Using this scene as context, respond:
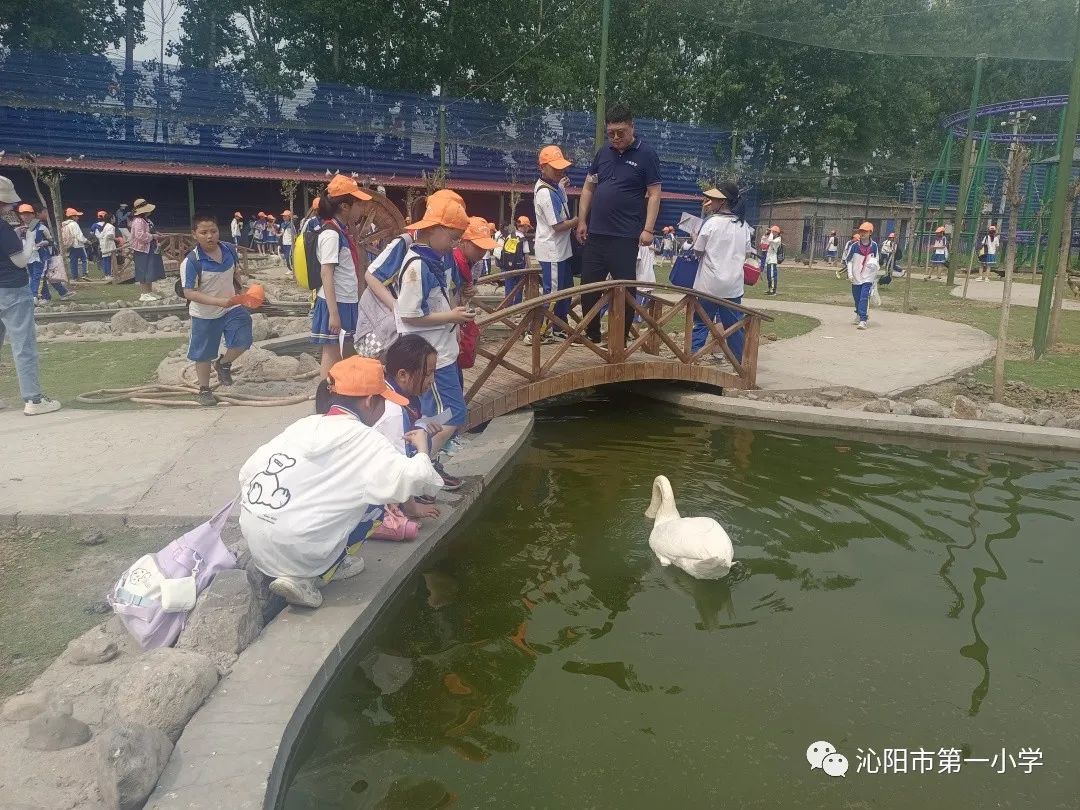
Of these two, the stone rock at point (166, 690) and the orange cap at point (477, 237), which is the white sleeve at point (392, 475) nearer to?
the stone rock at point (166, 690)

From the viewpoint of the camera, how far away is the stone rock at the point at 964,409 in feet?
23.1

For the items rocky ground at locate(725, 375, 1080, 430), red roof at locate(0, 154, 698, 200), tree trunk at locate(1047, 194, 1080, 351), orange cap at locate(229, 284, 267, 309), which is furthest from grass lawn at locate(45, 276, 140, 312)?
tree trunk at locate(1047, 194, 1080, 351)

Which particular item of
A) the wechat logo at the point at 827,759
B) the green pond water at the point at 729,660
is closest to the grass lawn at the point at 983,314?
the green pond water at the point at 729,660

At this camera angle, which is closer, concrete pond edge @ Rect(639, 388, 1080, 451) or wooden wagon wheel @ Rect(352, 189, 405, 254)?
concrete pond edge @ Rect(639, 388, 1080, 451)

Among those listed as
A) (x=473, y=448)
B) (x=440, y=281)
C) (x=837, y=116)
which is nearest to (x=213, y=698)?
(x=440, y=281)

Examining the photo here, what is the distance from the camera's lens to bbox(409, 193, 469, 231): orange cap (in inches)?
177

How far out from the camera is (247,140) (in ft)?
95.3

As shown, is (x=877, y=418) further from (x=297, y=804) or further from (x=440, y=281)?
(x=297, y=804)

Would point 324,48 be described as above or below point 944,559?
above

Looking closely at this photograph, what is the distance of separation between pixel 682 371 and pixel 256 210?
83.4 ft

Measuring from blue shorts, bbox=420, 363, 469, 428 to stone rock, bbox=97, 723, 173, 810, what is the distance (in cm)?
262

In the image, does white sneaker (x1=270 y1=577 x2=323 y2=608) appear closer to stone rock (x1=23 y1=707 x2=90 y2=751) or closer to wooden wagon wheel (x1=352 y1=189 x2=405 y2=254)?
stone rock (x1=23 y1=707 x2=90 y2=751)

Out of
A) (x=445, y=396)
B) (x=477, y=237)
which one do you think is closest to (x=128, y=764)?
(x=445, y=396)

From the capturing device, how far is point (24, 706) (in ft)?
8.76
